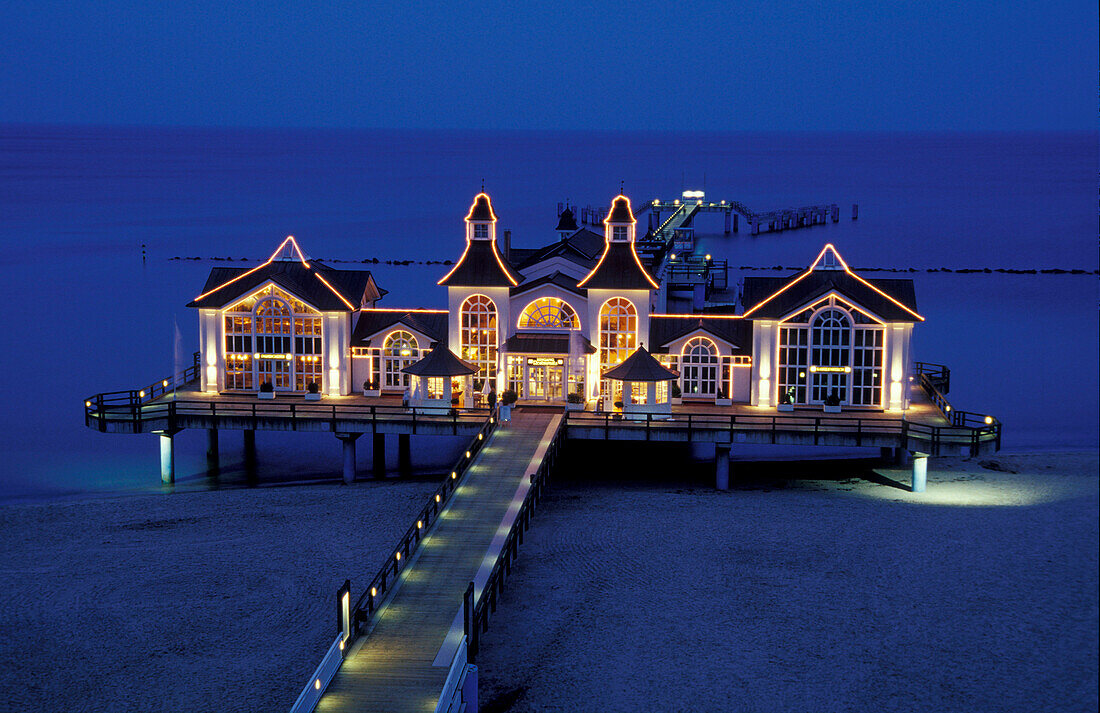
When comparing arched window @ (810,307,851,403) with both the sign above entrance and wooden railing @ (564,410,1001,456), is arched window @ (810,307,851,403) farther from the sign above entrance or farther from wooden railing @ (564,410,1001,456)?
the sign above entrance

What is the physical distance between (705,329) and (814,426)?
5.56 metres

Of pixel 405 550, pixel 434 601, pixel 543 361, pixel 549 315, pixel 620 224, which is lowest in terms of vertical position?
pixel 434 601

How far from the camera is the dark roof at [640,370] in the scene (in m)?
39.3

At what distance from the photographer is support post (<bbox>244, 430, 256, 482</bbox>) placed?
41.6m

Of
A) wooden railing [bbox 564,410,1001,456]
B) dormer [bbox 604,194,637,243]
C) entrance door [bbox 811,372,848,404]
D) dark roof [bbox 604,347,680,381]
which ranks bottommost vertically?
wooden railing [bbox 564,410,1001,456]

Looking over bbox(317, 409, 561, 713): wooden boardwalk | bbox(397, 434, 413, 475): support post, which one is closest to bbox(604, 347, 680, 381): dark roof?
bbox(317, 409, 561, 713): wooden boardwalk

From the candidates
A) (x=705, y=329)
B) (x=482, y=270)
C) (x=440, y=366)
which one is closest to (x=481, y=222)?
(x=482, y=270)

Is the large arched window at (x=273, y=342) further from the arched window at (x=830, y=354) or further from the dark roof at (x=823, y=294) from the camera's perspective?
the arched window at (x=830, y=354)

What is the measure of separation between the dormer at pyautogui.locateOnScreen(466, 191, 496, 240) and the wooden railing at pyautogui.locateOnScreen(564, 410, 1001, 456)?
23.0 feet

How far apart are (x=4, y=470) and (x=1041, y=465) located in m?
33.6

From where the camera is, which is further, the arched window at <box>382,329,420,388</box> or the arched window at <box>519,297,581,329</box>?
the arched window at <box>382,329,420,388</box>

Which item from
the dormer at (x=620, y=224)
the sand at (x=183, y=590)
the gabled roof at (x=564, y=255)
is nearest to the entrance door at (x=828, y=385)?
the dormer at (x=620, y=224)

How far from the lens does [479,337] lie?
42.2 meters

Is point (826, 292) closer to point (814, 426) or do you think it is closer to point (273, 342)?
point (814, 426)
